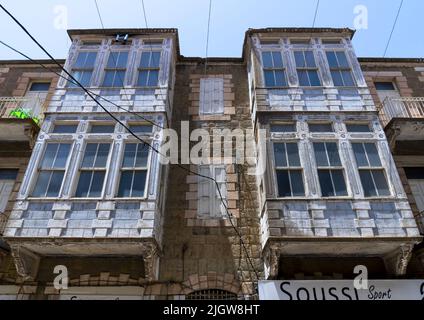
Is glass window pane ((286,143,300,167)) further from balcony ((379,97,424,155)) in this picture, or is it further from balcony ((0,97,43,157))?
balcony ((0,97,43,157))

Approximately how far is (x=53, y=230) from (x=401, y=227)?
31.0ft

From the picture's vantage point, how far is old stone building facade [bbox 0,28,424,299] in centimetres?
872

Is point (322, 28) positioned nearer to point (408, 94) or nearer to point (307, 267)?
point (408, 94)

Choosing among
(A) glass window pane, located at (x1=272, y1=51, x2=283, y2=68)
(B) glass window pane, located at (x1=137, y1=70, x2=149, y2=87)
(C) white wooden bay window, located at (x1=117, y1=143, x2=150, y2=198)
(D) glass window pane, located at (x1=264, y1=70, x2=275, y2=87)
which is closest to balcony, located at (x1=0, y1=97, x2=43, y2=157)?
(C) white wooden bay window, located at (x1=117, y1=143, x2=150, y2=198)

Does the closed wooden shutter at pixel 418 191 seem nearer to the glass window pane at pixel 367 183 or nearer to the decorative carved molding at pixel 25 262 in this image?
the glass window pane at pixel 367 183

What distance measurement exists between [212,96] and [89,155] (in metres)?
5.58

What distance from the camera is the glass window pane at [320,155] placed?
32.3ft

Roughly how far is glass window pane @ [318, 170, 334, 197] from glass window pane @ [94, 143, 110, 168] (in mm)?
6657

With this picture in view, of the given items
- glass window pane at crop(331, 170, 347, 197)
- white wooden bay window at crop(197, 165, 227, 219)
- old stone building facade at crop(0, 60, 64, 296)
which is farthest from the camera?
white wooden bay window at crop(197, 165, 227, 219)

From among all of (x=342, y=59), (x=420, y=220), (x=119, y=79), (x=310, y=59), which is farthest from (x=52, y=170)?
(x=420, y=220)

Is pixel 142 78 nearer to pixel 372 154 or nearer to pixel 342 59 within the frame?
pixel 342 59

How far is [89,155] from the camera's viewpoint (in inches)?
398

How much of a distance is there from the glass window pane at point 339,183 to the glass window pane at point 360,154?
708mm

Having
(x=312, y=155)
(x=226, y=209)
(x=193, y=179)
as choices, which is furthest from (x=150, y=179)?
(x=312, y=155)
